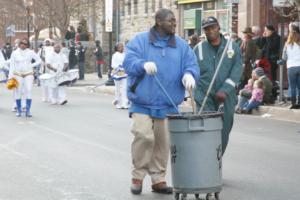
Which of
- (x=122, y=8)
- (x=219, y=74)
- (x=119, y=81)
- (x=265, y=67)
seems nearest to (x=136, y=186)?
(x=219, y=74)

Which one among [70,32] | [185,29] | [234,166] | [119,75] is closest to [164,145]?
[234,166]

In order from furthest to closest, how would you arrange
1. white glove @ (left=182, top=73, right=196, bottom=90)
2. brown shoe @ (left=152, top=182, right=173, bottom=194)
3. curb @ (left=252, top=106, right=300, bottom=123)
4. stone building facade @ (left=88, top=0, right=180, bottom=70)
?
stone building facade @ (left=88, top=0, right=180, bottom=70), curb @ (left=252, top=106, right=300, bottom=123), brown shoe @ (left=152, top=182, right=173, bottom=194), white glove @ (left=182, top=73, right=196, bottom=90)

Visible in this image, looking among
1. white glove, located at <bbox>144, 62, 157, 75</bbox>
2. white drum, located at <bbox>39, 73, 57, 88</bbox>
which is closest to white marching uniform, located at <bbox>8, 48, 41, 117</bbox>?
white drum, located at <bbox>39, 73, 57, 88</bbox>

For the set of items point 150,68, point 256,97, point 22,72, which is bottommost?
point 256,97

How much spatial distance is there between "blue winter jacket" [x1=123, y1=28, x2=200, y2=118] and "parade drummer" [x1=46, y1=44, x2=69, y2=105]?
13746mm

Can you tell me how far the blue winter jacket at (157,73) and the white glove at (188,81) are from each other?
14 centimetres

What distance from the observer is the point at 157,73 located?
328 inches

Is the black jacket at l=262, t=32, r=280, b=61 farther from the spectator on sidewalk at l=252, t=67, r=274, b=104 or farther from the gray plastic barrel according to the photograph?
the gray plastic barrel

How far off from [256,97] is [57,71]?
267 inches

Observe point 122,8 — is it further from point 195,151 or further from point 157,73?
point 195,151

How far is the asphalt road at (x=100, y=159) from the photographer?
884cm

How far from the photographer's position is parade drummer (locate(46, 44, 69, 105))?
72.9 ft

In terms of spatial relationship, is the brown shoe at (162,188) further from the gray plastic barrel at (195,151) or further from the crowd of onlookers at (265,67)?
the crowd of onlookers at (265,67)

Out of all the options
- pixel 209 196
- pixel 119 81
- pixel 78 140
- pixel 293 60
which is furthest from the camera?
pixel 119 81
